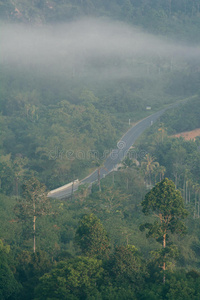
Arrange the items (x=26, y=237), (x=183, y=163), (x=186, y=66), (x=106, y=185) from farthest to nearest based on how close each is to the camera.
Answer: (x=186, y=66) → (x=183, y=163) → (x=106, y=185) → (x=26, y=237)

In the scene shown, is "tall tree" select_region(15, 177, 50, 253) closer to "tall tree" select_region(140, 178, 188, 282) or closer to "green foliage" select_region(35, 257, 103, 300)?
"green foliage" select_region(35, 257, 103, 300)

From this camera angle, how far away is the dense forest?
46062 millimetres

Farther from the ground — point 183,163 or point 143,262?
point 143,262

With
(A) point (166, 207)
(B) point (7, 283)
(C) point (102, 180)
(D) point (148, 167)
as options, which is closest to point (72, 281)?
(B) point (7, 283)

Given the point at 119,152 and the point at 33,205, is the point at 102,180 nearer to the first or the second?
the point at 119,152

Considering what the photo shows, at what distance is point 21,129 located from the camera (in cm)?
13350

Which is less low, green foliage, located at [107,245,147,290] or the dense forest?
green foliage, located at [107,245,147,290]

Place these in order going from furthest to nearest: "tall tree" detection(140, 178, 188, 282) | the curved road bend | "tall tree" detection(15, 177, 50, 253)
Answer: the curved road bend → "tall tree" detection(15, 177, 50, 253) → "tall tree" detection(140, 178, 188, 282)

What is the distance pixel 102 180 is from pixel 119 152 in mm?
21372

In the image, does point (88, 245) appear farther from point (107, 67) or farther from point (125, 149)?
point (107, 67)

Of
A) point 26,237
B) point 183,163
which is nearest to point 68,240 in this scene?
point 26,237

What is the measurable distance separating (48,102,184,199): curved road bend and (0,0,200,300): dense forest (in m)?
2.16

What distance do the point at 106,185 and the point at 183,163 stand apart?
17.9 meters

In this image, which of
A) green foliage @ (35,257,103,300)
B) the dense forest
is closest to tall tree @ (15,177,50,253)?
the dense forest
